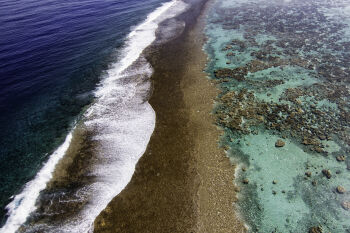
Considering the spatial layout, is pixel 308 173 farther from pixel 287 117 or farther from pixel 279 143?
pixel 287 117

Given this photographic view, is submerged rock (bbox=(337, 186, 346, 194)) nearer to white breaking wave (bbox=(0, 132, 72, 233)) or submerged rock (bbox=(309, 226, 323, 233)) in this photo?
submerged rock (bbox=(309, 226, 323, 233))

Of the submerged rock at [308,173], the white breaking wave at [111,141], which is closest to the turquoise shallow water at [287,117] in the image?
the submerged rock at [308,173]

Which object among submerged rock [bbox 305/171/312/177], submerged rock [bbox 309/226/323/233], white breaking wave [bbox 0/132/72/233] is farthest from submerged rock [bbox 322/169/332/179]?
white breaking wave [bbox 0/132/72/233]

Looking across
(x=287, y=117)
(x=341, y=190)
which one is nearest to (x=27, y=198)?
(x=341, y=190)

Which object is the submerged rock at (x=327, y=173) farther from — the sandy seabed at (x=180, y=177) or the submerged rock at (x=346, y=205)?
the sandy seabed at (x=180, y=177)

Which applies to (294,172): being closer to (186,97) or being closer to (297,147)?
(297,147)

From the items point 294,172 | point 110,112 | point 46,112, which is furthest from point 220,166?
point 46,112

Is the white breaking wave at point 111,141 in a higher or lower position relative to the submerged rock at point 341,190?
higher
